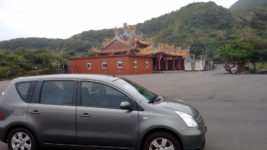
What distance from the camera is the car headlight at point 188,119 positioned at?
3.54 m

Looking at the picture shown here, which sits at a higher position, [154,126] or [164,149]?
[154,126]

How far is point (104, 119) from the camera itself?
3.66 metres

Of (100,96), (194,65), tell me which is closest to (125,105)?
(100,96)

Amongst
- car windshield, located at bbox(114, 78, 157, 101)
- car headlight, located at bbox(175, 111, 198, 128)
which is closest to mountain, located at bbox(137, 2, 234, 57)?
car windshield, located at bbox(114, 78, 157, 101)

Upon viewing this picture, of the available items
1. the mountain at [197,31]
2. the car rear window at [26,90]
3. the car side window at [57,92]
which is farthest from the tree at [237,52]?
the mountain at [197,31]

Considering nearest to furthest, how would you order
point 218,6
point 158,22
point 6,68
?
point 6,68
point 218,6
point 158,22

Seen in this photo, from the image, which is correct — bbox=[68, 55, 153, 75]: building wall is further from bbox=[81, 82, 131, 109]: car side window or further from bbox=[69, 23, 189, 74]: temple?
bbox=[81, 82, 131, 109]: car side window

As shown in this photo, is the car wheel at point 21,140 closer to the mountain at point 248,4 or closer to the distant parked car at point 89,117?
the distant parked car at point 89,117

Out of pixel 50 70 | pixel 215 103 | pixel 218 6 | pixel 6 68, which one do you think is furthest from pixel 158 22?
pixel 215 103

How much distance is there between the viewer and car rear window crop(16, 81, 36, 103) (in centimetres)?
409

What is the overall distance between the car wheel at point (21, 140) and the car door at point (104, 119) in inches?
37.5

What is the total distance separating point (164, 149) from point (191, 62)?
52419 millimetres

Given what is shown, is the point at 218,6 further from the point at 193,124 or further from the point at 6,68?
the point at 193,124

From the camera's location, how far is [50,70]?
126ft
